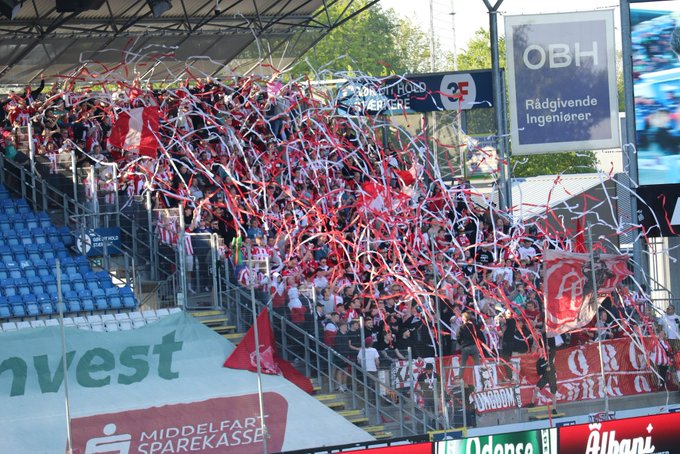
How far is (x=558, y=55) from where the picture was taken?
76.4ft

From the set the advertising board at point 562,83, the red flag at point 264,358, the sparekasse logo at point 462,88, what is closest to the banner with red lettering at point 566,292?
the red flag at point 264,358

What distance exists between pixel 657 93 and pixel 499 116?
4.42m

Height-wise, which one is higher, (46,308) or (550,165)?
(550,165)

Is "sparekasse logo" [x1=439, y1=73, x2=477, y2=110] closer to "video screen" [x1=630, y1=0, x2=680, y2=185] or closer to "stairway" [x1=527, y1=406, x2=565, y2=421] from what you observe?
"video screen" [x1=630, y1=0, x2=680, y2=185]

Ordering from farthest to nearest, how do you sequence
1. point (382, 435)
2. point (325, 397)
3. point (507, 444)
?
point (325, 397)
point (382, 435)
point (507, 444)

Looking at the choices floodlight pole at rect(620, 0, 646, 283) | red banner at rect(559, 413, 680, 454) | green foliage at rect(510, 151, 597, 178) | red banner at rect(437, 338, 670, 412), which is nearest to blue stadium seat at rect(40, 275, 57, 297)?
red banner at rect(437, 338, 670, 412)

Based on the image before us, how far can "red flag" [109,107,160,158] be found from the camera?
66.1 ft

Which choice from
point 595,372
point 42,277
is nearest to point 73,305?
point 42,277

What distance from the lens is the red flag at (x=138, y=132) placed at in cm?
2014

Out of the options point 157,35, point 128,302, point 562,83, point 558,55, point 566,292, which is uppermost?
point 157,35

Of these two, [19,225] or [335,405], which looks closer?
[335,405]

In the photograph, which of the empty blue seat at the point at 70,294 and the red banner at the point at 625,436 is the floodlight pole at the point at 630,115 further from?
the empty blue seat at the point at 70,294

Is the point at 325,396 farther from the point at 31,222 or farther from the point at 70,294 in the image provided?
the point at 31,222

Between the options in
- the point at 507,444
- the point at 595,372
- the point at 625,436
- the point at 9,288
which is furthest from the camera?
the point at 595,372
